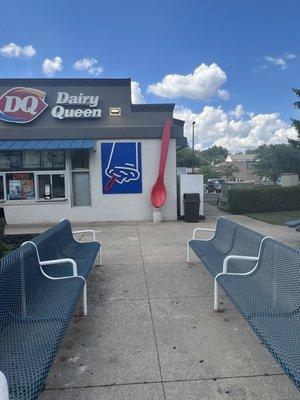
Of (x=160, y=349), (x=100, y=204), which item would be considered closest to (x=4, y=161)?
(x=100, y=204)

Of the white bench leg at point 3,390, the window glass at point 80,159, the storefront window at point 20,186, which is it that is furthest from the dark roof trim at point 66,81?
the white bench leg at point 3,390

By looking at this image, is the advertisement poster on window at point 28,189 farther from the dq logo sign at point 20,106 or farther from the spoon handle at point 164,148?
the spoon handle at point 164,148

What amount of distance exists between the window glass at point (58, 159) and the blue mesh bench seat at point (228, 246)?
9.15 meters

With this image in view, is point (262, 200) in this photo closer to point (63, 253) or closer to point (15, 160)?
point (15, 160)

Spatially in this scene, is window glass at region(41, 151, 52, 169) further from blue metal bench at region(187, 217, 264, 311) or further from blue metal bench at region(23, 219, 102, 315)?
blue metal bench at region(187, 217, 264, 311)

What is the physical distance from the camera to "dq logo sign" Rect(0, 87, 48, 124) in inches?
559

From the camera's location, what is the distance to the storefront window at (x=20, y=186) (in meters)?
14.5

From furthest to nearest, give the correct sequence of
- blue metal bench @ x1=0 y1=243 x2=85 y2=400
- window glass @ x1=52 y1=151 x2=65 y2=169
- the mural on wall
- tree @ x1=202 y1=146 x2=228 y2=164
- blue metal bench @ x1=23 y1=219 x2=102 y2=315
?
1. tree @ x1=202 y1=146 x2=228 y2=164
2. window glass @ x1=52 y1=151 x2=65 y2=169
3. the mural on wall
4. blue metal bench @ x1=23 y1=219 x2=102 y2=315
5. blue metal bench @ x1=0 y1=243 x2=85 y2=400

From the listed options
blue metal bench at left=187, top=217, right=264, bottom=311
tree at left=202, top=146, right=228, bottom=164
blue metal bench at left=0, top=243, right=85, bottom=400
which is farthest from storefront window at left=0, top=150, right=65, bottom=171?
tree at left=202, top=146, right=228, bottom=164

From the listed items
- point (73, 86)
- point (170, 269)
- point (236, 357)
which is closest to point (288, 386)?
point (236, 357)

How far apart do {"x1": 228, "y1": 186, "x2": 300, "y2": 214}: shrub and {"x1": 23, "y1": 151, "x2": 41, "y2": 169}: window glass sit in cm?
900

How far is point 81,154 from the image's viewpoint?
14594 mm

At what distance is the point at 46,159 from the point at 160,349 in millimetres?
12090

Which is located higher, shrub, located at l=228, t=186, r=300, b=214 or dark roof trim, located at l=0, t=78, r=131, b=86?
dark roof trim, located at l=0, t=78, r=131, b=86
